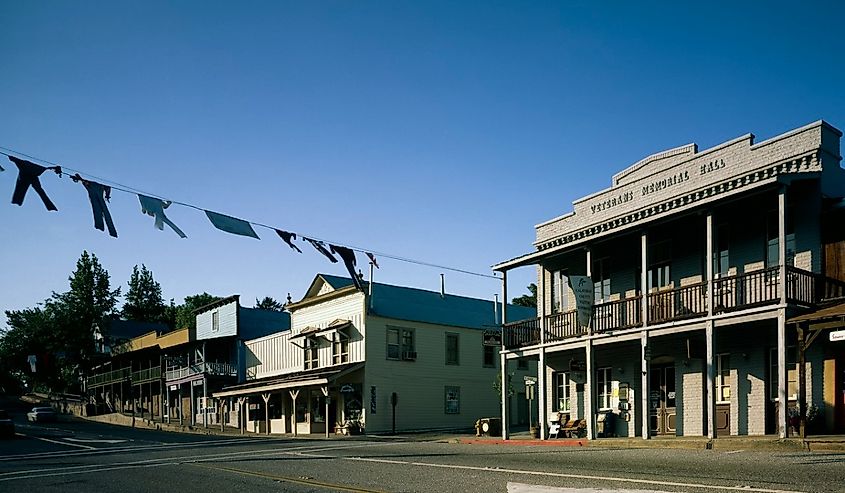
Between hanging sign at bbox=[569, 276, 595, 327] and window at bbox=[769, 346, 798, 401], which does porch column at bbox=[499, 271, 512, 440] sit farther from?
window at bbox=[769, 346, 798, 401]

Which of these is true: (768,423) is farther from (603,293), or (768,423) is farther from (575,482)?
(575,482)

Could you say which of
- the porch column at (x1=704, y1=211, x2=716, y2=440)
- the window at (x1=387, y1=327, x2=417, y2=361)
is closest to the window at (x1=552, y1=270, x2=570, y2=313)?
the porch column at (x1=704, y1=211, x2=716, y2=440)

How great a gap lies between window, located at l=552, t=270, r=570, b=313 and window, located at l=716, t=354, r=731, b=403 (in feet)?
22.5

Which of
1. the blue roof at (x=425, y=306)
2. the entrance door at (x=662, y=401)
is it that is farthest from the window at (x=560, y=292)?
the blue roof at (x=425, y=306)

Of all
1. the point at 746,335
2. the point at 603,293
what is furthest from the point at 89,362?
the point at 746,335

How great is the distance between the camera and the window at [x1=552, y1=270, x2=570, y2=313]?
29438mm

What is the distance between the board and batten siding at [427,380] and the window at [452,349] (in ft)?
0.62

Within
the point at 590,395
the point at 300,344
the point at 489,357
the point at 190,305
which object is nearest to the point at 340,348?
the point at 300,344

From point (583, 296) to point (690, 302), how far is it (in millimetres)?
3356

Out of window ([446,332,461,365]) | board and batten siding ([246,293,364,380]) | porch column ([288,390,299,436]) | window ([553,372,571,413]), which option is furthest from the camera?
window ([446,332,461,365])

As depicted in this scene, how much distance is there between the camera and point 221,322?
5453 centimetres

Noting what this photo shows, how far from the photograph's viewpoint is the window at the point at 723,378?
23.0 metres

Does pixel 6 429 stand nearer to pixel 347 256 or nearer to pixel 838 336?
pixel 347 256

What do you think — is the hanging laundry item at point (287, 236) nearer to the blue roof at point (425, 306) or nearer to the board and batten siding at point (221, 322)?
the blue roof at point (425, 306)
